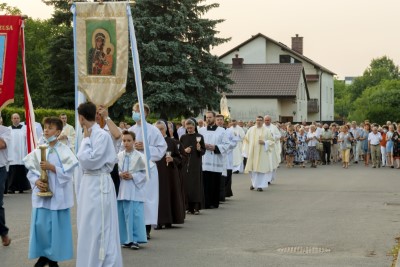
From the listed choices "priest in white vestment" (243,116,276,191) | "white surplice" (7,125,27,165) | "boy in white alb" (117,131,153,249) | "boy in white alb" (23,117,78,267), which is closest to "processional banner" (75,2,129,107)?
"boy in white alb" (117,131,153,249)

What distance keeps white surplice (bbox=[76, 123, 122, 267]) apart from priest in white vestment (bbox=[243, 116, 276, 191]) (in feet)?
47.5

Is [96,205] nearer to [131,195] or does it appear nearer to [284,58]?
[131,195]

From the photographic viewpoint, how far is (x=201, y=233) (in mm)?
13602

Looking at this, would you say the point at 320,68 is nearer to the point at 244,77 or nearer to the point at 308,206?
the point at 244,77

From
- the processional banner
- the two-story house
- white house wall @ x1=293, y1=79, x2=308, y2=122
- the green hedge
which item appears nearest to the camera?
the processional banner

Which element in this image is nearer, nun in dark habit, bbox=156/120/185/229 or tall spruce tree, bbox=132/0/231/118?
nun in dark habit, bbox=156/120/185/229

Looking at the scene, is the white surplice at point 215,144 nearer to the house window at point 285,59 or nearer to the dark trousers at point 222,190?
the dark trousers at point 222,190

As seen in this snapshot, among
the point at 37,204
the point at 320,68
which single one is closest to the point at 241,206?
the point at 37,204

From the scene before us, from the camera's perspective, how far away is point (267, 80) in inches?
3049

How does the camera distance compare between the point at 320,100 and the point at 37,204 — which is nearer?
the point at 37,204

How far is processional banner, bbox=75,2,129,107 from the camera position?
10953mm

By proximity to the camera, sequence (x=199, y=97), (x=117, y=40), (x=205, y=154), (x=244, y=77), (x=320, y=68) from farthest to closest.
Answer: (x=320, y=68) < (x=244, y=77) < (x=199, y=97) < (x=205, y=154) < (x=117, y=40)

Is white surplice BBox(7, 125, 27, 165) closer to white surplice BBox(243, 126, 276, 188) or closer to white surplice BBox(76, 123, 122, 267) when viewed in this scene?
white surplice BBox(243, 126, 276, 188)

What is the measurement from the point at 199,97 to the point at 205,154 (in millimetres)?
28455
